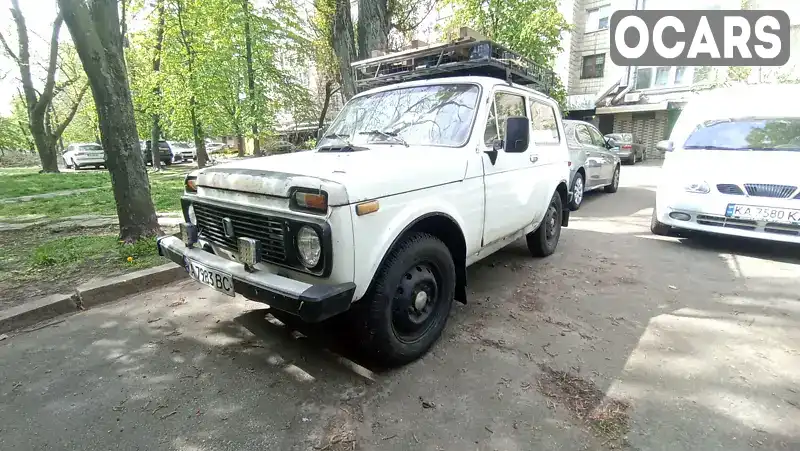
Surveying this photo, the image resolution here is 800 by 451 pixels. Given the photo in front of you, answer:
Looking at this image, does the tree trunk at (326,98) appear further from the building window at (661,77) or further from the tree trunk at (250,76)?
the building window at (661,77)

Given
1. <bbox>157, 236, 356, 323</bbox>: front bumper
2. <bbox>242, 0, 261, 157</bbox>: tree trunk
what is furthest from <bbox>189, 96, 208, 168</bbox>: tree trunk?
<bbox>157, 236, 356, 323</bbox>: front bumper

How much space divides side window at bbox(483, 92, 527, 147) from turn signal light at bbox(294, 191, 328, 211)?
1756 millimetres

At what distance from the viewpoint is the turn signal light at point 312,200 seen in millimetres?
2182

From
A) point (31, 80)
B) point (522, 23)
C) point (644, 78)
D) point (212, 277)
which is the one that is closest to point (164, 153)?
point (31, 80)

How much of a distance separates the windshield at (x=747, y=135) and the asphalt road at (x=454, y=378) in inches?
74.9

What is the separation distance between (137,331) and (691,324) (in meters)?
4.51

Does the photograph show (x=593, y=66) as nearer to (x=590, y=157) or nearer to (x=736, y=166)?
(x=590, y=157)

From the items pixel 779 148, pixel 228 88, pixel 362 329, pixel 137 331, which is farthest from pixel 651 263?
pixel 228 88

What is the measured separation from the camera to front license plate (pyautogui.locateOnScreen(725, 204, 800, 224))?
177 inches

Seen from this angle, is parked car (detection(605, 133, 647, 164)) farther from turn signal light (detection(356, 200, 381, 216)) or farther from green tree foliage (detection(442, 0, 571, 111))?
turn signal light (detection(356, 200, 381, 216))

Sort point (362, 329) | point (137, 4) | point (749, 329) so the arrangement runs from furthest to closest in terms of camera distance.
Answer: point (137, 4)
point (749, 329)
point (362, 329)

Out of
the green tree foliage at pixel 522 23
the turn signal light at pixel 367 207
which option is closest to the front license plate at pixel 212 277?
the turn signal light at pixel 367 207

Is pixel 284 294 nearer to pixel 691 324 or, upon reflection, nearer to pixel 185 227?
pixel 185 227

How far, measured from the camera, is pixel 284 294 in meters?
2.20
